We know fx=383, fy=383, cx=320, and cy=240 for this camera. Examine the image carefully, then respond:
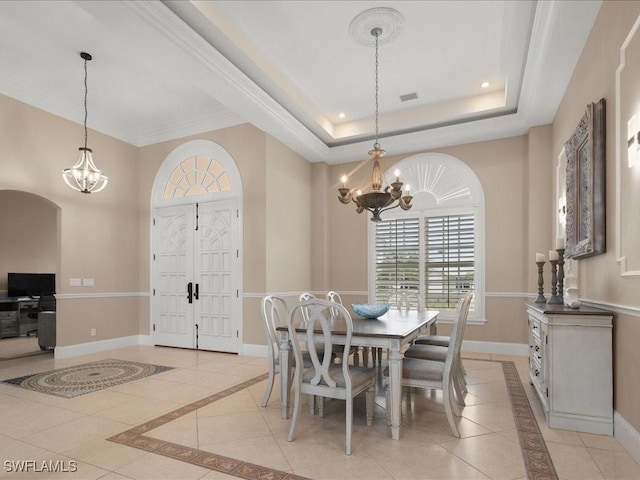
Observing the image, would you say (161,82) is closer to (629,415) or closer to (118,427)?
(118,427)

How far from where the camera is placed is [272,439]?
8.98 feet

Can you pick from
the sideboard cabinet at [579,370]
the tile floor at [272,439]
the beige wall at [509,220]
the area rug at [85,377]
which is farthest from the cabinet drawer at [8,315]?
the sideboard cabinet at [579,370]

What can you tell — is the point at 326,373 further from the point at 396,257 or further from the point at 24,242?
the point at 24,242

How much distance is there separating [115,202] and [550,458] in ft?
21.5

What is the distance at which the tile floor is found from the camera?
2311 mm

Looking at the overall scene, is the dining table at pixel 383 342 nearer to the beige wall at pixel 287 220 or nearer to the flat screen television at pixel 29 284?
the beige wall at pixel 287 220

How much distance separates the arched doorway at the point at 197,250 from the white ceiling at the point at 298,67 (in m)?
0.69

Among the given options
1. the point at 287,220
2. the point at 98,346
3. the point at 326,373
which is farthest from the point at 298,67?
the point at 98,346

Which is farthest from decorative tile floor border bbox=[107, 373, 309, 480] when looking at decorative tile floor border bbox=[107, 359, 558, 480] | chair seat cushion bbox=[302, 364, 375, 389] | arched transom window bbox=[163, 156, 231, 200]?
arched transom window bbox=[163, 156, 231, 200]

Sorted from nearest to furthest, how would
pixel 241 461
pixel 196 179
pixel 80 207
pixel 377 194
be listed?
pixel 241 461, pixel 377 194, pixel 80 207, pixel 196 179

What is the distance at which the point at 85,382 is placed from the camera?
4.22 metres

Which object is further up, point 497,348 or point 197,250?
point 197,250

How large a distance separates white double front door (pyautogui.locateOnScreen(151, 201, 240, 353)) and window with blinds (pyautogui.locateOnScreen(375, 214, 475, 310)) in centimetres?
243

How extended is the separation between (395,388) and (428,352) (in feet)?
2.57
